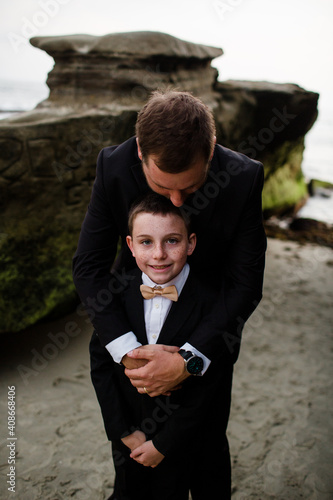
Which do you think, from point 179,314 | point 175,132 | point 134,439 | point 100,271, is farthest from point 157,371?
point 175,132

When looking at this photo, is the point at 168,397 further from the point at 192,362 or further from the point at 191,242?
the point at 191,242

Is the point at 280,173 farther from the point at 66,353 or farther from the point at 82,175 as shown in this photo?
the point at 66,353

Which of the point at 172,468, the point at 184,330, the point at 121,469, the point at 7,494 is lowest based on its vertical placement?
the point at 7,494

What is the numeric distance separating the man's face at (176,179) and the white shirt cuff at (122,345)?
0.49 meters

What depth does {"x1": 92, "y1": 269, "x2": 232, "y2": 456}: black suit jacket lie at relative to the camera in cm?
142

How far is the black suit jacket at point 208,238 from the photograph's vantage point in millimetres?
1447

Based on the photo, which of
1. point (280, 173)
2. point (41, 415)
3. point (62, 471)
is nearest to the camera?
point (62, 471)

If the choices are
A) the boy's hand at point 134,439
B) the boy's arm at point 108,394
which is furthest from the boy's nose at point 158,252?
the boy's hand at point 134,439

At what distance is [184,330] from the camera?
146 centimetres

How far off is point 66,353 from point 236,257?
208cm

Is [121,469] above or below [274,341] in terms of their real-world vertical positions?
above

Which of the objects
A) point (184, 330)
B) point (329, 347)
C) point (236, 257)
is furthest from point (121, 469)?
point (329, 347)

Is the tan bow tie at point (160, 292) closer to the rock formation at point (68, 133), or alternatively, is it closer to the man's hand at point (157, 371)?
the man's hand at point (157, 371)

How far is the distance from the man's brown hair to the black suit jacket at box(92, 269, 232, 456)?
503 mm
